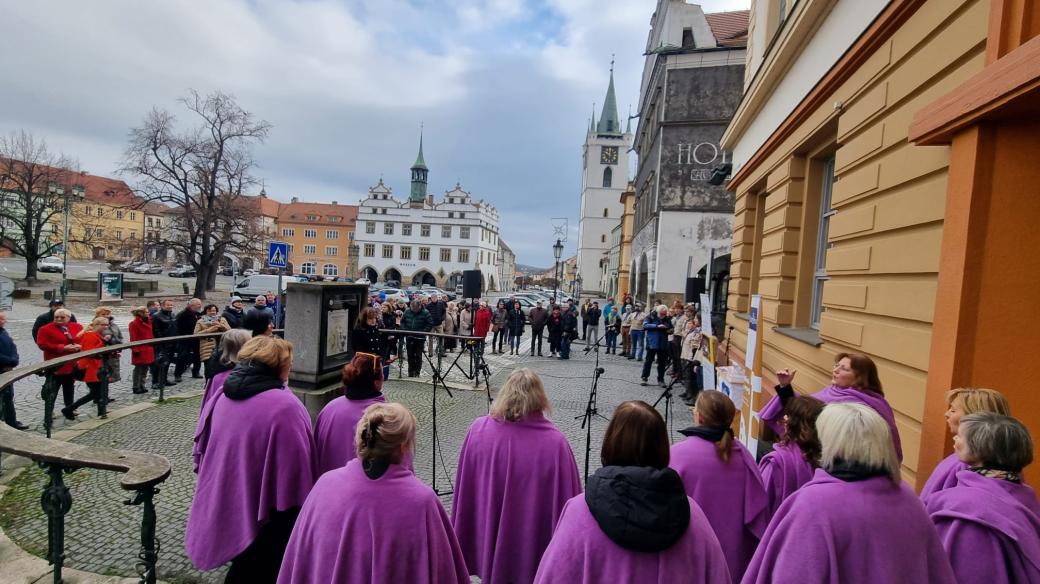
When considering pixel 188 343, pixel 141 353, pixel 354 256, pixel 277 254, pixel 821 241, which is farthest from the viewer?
pixel 354 256

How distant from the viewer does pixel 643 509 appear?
156 centimetres

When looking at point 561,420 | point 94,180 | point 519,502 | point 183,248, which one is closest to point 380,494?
point 519,502

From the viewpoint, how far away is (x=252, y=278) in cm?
3459

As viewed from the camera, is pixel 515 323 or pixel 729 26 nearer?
pixel 515 323

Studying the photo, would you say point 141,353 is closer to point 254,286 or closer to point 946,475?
point 946,475

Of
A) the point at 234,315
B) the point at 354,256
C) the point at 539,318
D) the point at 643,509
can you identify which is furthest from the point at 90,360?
the point at 354,256

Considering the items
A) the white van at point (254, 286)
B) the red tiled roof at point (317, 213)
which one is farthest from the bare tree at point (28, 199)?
the red tiled roof at point (317, 213)

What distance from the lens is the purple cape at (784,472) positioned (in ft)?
8.95

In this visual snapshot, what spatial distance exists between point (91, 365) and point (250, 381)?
5.71 m

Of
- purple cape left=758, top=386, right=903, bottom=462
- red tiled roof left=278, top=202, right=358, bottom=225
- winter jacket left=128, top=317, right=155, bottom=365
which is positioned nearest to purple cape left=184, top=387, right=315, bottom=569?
purple cape left=758, top=386, right=903, bottom=462

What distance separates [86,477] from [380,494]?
16.0 ft

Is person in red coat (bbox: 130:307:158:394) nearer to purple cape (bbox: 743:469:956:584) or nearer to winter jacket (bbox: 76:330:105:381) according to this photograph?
winter jacket (bbox: 76:330:105:381)

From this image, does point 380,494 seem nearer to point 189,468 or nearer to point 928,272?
point 928,272

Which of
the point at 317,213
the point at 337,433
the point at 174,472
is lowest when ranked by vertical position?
the point at 174,472
